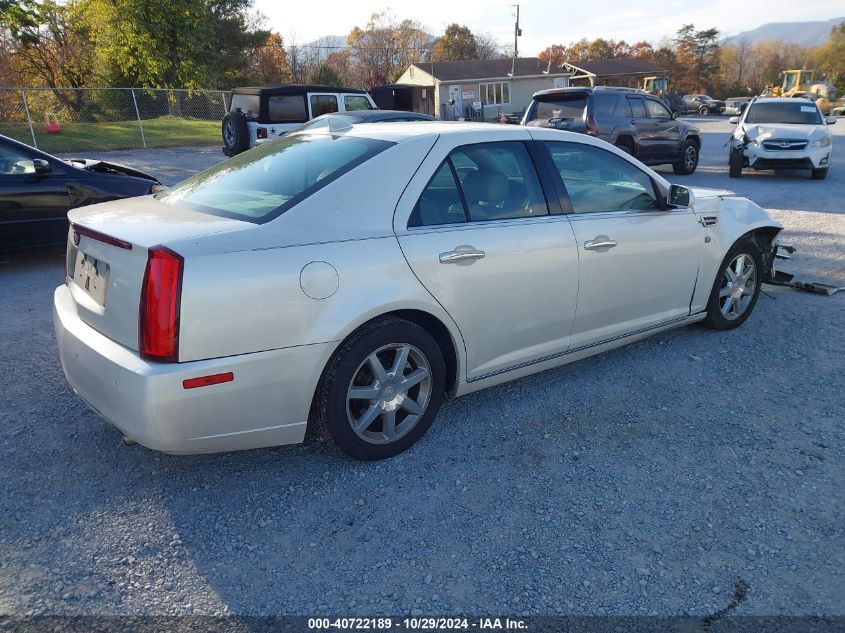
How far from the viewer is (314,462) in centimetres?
324

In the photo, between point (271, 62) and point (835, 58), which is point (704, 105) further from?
point (271, 62)

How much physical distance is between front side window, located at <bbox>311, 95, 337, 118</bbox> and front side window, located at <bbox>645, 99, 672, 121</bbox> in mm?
7062

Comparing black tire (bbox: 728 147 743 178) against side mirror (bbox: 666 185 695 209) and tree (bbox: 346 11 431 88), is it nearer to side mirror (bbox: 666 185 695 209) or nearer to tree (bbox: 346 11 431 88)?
side mirror (bbox: 666 185 695 209)

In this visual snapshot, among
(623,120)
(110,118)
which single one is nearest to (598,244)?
(623,120)

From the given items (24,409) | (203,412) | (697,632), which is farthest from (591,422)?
(24,409)

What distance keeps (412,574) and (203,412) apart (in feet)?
3.45

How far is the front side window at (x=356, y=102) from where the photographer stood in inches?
621

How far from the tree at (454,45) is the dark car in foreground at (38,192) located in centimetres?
6744

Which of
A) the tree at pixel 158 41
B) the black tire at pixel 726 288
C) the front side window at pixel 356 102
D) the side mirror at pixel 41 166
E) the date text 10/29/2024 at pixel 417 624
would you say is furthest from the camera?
the tree at pixel 158 41

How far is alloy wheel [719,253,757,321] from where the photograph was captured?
484cm

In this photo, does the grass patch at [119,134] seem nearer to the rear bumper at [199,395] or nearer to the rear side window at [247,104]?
the rear side window at [247,104]

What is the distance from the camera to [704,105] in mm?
48281

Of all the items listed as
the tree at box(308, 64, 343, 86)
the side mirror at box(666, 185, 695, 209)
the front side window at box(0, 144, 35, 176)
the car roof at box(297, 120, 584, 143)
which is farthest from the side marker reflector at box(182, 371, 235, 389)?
the tree at box(308, 64, 343, 86)

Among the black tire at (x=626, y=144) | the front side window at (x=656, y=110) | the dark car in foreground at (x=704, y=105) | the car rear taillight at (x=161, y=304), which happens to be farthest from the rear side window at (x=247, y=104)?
the dark car in foreground at (x=704, y=105)
